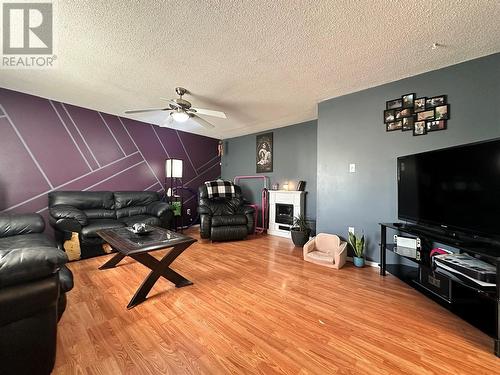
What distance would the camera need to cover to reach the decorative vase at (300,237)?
3295mm

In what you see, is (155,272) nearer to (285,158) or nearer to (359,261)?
(359,261)

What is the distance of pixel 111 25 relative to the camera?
1581 millimetres

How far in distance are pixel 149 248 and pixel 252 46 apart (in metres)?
1.99

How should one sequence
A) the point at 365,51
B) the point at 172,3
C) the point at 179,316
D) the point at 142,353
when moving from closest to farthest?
the point at 142,353 < the point at 172,3 < the point at 179,316 < the point at 365,51

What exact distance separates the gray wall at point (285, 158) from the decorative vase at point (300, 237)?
67 centimetres

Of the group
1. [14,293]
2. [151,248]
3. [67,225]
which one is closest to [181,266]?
[151,248]

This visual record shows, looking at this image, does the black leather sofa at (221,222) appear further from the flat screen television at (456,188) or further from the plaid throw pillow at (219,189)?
the flat screen television at (456,188)

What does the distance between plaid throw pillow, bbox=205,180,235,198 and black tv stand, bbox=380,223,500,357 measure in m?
2.98

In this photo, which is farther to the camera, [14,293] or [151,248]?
[151,248]

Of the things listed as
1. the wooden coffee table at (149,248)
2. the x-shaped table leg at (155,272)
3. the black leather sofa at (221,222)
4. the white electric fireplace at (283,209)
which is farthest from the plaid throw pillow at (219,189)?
the x-shaped table leg at (155,272)

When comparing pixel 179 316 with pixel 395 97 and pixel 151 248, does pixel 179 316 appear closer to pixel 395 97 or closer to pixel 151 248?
pixel 151 248

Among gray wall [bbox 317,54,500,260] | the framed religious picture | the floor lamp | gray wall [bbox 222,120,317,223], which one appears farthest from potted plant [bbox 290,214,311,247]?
the floor lamp

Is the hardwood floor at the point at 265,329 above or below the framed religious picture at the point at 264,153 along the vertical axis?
below

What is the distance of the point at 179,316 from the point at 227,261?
45.7 inches
